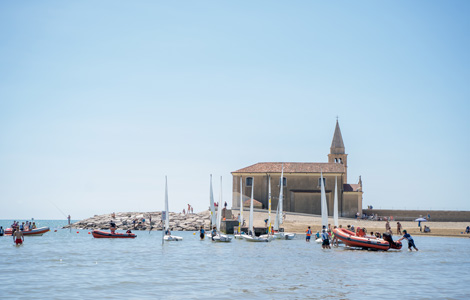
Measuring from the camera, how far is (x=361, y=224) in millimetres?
68062

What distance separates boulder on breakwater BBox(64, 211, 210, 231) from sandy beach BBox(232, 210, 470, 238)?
9401 mm

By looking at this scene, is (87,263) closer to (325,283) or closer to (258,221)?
(325,283)

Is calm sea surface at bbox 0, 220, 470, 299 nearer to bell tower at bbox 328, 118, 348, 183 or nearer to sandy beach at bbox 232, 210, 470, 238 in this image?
sandy beach at bbox 232, 210, 470, 238

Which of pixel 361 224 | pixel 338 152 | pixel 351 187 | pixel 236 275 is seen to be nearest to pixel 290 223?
pixel 361 224

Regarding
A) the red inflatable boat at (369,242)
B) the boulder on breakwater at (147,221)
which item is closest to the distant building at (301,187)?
the boulder on breakwater at (147,221)

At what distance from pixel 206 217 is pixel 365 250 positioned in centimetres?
4609

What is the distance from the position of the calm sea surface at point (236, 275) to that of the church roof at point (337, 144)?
54021 mm

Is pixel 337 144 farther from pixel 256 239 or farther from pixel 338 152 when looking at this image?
pixel 256 239

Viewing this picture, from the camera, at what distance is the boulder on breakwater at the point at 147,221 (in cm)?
7969

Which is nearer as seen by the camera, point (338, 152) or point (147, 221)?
point (147, 221)

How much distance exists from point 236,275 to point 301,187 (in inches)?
2137

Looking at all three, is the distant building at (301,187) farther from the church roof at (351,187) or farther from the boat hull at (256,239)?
the boat hull at (256,239)

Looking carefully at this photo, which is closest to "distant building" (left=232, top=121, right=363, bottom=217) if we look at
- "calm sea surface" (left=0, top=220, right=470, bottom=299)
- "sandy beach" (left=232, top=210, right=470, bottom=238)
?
"sandy beach" (left=232, top=210, right=470, bottom=238)

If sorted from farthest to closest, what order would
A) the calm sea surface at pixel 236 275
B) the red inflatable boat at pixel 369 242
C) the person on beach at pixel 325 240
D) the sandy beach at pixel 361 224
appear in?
the sandy beach at pixel 361 224 < the person on beach at pixel 325 240 < the red inflatable boat at pixel 369 242 < the calm sea surface at pixel 236 275
